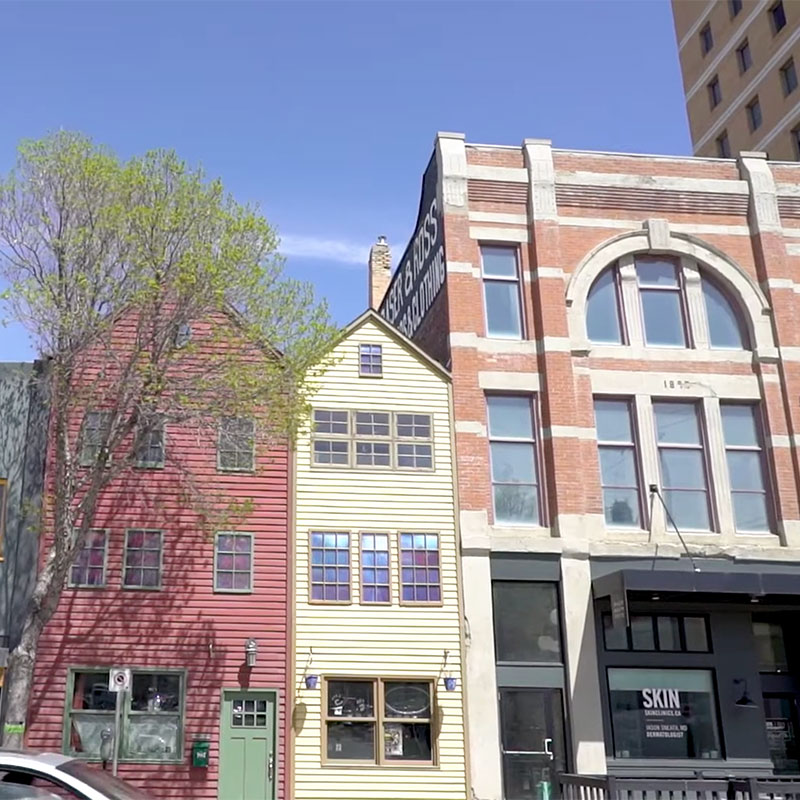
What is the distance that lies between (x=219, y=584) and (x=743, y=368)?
12311 millimetres

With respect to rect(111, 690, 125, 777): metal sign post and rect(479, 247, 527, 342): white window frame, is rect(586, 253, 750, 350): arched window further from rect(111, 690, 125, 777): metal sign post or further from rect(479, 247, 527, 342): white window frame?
rect(111, 690, 125, 777): metal sign post

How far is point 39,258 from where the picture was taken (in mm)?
16625

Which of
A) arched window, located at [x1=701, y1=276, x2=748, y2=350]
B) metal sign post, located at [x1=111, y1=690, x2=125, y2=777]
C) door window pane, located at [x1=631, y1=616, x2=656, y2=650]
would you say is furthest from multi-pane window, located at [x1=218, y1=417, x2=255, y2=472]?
arched window, located at [x1=701, y1=276, x2=748, y2=350]

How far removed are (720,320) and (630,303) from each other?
222 cm

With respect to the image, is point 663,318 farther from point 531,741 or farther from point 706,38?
point 706,38

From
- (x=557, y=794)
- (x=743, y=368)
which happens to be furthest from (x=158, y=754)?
(x=743, y=368)

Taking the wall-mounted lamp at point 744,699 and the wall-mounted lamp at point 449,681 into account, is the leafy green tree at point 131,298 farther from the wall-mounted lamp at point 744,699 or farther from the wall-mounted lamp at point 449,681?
the wall-mounted lamp at point 744,699

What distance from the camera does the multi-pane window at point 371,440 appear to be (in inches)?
789

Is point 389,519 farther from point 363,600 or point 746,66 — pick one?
point 746,66

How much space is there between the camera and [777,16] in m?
39.9

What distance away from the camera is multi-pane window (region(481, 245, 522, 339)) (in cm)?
2181

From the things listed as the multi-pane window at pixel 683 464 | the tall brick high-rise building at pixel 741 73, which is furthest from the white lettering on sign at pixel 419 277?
the tall brick high-rise building at pixel 741 73

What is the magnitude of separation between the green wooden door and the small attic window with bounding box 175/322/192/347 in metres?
6.36

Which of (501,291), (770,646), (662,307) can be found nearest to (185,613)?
(501,291)
